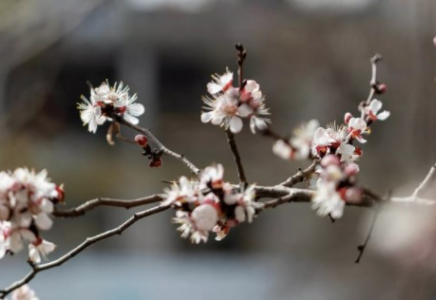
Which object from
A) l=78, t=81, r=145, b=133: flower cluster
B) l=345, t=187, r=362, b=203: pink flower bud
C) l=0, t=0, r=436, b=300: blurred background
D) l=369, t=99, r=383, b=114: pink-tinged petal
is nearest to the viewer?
l=345, t=187, r=362, b=203: pink flower bud

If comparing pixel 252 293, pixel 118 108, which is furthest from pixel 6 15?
pixel 118 108

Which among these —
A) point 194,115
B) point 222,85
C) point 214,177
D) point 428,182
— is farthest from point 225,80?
point 194,115

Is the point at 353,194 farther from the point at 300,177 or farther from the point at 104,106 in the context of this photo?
the point at 104,106

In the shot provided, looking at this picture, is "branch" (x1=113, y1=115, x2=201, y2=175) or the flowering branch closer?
the flowering branch

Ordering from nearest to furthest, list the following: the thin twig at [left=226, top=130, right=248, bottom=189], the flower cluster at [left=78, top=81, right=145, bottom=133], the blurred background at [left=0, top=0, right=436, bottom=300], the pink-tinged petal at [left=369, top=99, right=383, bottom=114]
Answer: the thin twig at [left=226, top=130, right=248, bottom=189] → the flower cluster at [left=78, top=81, right=145, bottom=133] → the pink-tinged petal at [left=369, top=99, right=383, bottom=114] → the blurred background at [left=0, top=0, right=436, bottom=300]

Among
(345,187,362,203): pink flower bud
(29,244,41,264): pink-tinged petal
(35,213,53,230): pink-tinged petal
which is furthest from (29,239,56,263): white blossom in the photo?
(345,187,362,203): pink flower bud

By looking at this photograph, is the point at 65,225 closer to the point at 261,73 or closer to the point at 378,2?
the point at 261,73

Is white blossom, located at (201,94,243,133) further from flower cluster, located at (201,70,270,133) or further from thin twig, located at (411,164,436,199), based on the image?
thin twig, located at (411,164,436,199)
